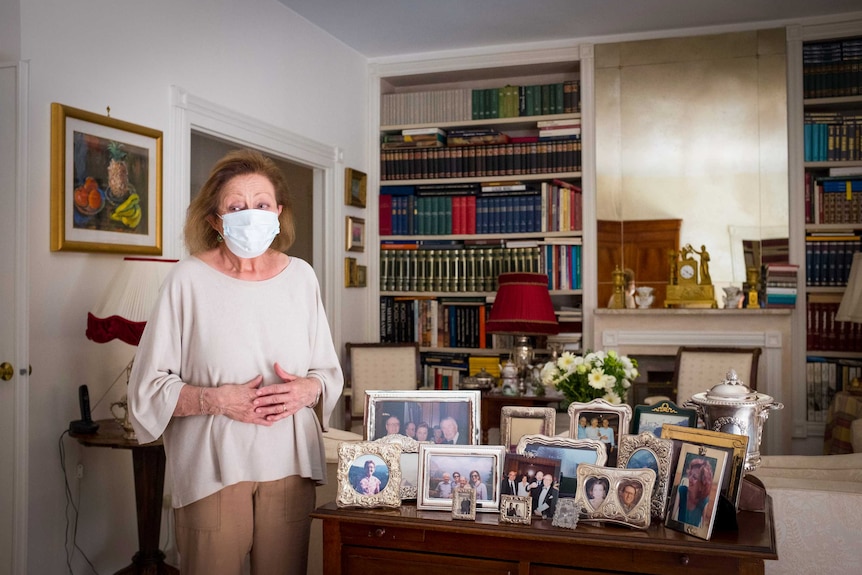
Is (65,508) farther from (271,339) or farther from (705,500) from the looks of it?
(705,500)

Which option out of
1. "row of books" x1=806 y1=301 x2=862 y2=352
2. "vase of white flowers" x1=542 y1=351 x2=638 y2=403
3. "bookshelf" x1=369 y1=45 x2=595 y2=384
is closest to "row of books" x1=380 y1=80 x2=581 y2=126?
"bookshelf" x1=369 y1=45 x2=595 y2=384

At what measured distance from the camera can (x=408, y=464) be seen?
1914 mm

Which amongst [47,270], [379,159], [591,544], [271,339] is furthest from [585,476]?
[379,159]

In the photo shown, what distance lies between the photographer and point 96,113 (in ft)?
10.9

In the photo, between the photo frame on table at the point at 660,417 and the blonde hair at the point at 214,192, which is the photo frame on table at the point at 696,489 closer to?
the photo frame on table at the point at 660,417

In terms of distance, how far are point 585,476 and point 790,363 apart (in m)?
3.74

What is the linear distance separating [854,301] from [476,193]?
2.55 metres

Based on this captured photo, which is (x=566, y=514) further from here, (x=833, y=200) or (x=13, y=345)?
(x=833, y=200)

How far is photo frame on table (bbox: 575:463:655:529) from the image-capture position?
1707mm

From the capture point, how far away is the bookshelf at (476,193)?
5.52m

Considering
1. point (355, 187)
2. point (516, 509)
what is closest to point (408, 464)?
point (516, 509)

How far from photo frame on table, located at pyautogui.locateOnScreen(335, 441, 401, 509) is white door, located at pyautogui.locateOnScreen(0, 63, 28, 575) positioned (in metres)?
1.63

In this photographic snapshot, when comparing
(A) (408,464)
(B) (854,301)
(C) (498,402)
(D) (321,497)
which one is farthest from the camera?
(C) (498,402)

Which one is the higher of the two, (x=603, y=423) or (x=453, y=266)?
(x=453, y=266)
